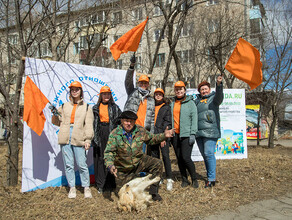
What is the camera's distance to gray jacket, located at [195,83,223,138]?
4.71 metres

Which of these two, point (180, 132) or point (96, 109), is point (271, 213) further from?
point (96, 109)

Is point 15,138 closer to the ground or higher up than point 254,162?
higher up

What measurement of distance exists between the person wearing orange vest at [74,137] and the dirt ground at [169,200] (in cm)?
34

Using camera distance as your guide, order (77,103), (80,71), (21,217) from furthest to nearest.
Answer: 1. (80,71)
2. (77,103)
3. (21,217)

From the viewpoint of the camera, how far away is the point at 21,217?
3.49 meters

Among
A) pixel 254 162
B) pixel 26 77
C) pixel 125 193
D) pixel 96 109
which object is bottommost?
pixel 254 162

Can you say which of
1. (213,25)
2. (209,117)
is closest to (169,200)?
(209,117)

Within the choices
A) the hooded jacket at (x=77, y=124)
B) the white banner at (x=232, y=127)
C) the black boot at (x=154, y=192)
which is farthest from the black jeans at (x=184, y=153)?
the white banner at (x=232, y=127)

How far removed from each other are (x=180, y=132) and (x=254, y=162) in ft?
12.2

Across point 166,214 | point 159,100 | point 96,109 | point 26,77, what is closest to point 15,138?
point 26,77

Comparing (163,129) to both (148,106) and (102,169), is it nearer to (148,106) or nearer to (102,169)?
(148,106)

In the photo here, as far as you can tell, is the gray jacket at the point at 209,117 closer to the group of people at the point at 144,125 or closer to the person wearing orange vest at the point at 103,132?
the group of people at the point at 144,125

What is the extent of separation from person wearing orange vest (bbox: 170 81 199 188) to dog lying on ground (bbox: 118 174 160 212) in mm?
A: 1279

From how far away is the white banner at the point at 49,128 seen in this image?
4.79m
